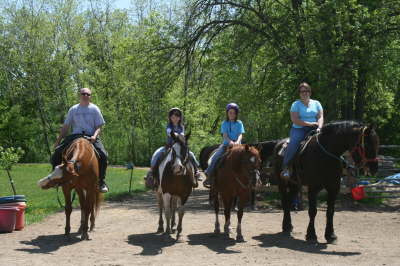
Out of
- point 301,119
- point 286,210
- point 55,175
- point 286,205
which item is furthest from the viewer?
point 286,205

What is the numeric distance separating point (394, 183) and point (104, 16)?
38.1 meters

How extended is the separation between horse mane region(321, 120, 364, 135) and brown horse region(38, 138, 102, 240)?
14.0 ft

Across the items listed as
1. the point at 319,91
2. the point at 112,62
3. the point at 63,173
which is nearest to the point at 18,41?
the point at 112,62

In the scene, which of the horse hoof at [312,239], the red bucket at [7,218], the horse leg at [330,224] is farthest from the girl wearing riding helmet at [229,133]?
the red bucket at [7,218]

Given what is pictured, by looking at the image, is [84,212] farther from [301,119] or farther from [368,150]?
[368,150]

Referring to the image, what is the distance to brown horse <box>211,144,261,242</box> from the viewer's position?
9.19 meters

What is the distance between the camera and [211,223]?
12.0 m

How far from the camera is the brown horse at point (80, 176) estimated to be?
914cm

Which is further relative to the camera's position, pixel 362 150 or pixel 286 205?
pixel 286 205

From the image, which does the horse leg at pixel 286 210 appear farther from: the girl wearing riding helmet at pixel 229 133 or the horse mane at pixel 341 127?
the horse mane at pixel 341 127

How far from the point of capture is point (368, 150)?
345 inches

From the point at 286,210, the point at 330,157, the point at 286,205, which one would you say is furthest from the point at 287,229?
the point at 330,157

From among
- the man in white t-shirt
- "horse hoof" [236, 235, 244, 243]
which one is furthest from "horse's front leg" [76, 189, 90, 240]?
"horse hoof" [236, 235, 244, 243]

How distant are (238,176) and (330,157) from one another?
Answer: 1667 mm
